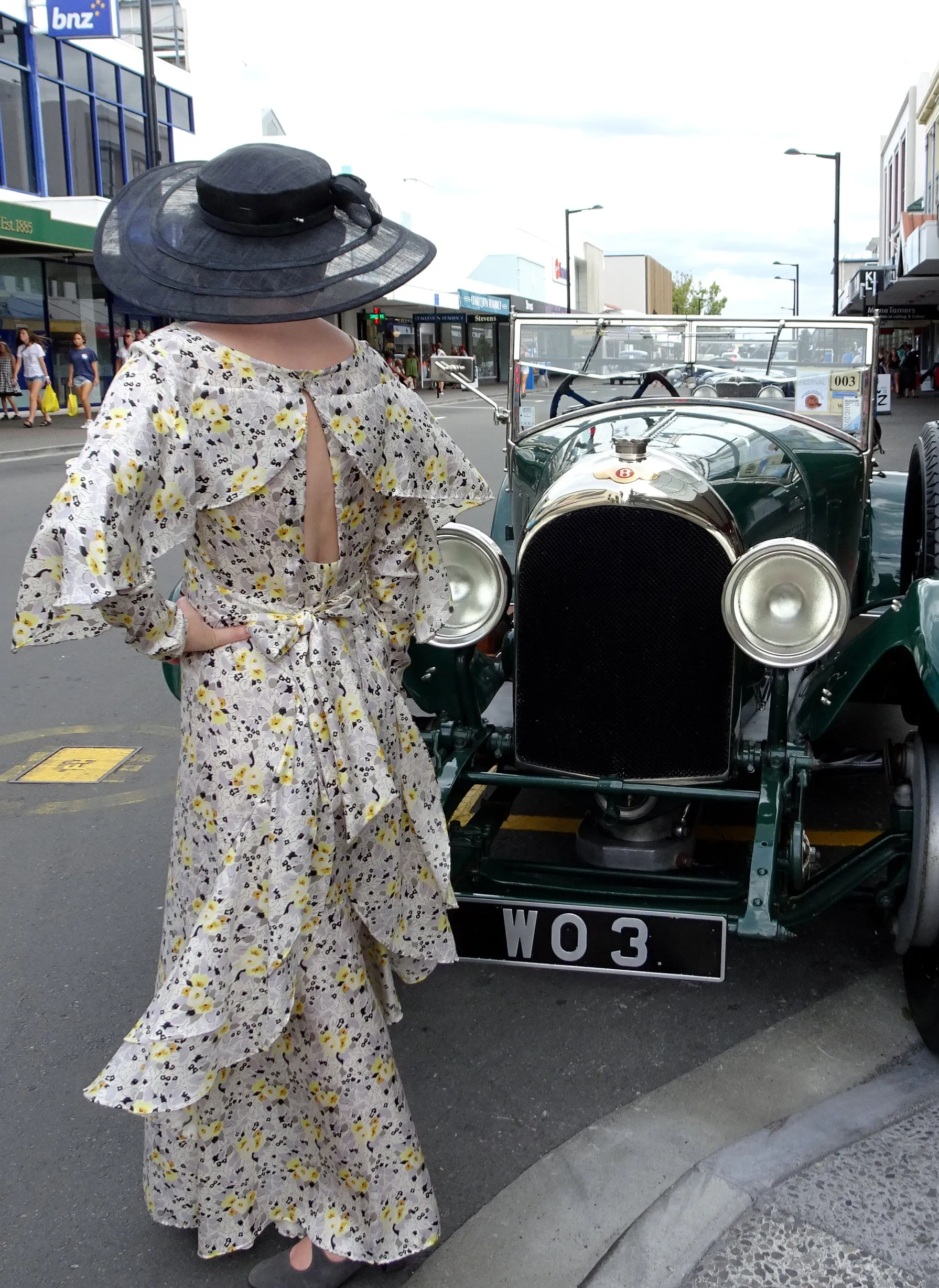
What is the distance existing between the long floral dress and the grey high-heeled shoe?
6cm

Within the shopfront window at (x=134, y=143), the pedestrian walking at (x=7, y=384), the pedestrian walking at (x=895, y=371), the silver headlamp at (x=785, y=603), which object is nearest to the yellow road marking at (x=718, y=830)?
the silver headlamp at (x=785, y=603)

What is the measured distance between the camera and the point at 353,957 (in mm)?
2021

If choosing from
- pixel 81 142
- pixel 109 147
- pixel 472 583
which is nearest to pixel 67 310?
pixel 81 142

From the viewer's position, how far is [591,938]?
2.81 meters

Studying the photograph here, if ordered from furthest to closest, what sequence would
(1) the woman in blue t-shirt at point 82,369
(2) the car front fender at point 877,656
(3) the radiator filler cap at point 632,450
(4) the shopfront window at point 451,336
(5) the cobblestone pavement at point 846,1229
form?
(4) the shopfront window at point 451,336 < (1) the woman in blue t-shirt at point 82,369 < (3) the radiator filler cap at point 632,450 < (2) the car front fender at point 877,656 < (5) the cobblestone pavement at point 846,1229

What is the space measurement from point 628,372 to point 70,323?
870 inches

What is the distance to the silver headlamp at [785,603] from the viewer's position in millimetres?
2842

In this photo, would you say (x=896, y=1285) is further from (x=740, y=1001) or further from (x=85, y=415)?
(x=85, y=415)

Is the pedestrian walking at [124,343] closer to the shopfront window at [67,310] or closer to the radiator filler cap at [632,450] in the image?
the shopfront window at [67,310]

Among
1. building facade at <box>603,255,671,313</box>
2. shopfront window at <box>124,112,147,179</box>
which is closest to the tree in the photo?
building facade at <box>603,255,671,313</box>

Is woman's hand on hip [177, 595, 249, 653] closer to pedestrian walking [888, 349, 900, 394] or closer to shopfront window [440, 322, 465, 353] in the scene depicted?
pedestrian walking [888, 349, 900, 394]

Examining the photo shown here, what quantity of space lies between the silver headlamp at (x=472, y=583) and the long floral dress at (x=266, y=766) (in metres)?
0.96

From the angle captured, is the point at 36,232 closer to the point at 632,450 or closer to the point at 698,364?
the point at 698,364

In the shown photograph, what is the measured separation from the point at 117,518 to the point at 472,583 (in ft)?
5.14
